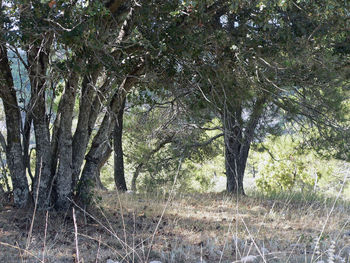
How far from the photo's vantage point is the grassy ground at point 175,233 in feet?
14.1

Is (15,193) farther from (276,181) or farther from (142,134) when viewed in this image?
(276,181)

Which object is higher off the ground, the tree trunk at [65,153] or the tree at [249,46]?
the tree at [249,46]

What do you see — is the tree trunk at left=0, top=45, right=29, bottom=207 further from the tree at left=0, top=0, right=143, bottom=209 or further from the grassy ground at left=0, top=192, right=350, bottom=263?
the grassy ground at left=0, top=192, right=350, bottom=263

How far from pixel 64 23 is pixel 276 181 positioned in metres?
19.9

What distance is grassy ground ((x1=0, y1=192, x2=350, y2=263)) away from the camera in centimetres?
430

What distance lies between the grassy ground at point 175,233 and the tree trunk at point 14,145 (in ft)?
1.00

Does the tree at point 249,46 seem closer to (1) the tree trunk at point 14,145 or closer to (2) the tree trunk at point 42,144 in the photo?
(2) the tree trunk at point 42,144

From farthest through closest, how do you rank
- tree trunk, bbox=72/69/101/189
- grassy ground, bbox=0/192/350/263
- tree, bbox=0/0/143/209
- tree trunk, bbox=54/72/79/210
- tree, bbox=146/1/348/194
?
1. tree trunk, bbox=72/69/101/189
2. tree trunk, bbox=54/72/79/210
3. tree, bbox=146/1/348/194
4. tree, bbox=0/0/143/209
5. grassy ground, bbox=0/192/350/263

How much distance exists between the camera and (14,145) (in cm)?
630

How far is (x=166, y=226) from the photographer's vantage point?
6.24m

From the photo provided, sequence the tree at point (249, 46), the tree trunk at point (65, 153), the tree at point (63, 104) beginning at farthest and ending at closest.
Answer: the tree trunk at point (65, 153) → the tree at point (249, 46) → the tree at point (63, 104)

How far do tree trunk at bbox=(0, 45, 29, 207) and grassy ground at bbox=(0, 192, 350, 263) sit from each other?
30 cm

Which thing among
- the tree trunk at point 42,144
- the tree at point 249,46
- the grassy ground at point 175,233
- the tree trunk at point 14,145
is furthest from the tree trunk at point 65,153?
the tree at point 249,46

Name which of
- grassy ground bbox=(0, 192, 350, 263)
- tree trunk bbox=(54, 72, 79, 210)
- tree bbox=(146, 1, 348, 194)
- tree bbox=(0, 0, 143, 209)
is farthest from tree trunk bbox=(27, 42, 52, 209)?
tree bbox=(146, 1, 348, 194)
